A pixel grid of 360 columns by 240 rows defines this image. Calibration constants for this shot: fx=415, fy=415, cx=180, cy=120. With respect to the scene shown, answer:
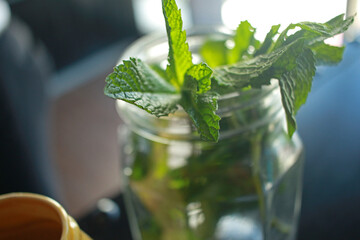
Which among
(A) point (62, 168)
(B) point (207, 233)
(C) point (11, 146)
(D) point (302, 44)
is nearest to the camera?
(D) point (302, 44)

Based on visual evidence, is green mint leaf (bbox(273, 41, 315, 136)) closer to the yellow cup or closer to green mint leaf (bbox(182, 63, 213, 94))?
green mint leaf (bbox(182, 63, 213, 94))

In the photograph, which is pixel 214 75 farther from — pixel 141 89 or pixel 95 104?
pixel 95 104

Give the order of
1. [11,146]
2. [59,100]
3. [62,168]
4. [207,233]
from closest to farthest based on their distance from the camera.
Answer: [207,233] → [11,146] → [62,168] → [59,100]

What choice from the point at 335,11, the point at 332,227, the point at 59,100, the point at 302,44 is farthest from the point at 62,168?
the point at 302,44

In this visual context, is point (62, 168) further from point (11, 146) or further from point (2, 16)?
point (2, 16)

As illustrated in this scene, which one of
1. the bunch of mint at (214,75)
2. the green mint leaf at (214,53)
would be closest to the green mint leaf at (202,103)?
the bunch of mint at (214,75)

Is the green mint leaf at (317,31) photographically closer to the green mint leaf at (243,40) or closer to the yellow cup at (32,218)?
the green mint leaf at (243,40)

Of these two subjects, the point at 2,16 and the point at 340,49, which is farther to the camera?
the point at 2,16

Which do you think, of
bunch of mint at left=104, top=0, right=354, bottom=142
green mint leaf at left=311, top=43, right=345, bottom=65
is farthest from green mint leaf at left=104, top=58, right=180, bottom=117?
green mint leaf at left=311, top=43, right=345, bottom=65
